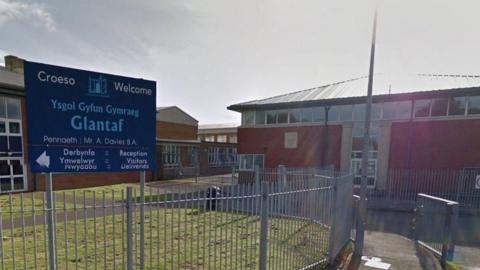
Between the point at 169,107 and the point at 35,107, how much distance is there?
99.5 ft

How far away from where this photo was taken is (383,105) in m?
19.5

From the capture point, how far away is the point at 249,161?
25.4 meters

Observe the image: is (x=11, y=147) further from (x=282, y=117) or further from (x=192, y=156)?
(x=282, y=117)

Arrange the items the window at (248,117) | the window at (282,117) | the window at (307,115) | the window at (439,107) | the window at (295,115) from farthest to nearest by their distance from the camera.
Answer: the window at (248,117) → the window at (282,117) → the window at (295,115) → the window at (307,115) → the window at (439,107)

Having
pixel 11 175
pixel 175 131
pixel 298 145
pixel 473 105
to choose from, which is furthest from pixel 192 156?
pixel 473 105

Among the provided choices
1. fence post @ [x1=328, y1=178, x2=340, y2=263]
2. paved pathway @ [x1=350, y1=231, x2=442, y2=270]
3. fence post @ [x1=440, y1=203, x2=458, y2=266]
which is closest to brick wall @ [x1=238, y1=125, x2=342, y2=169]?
paved pathway @ [x1=350, y1=231, x2=442, y2=270]

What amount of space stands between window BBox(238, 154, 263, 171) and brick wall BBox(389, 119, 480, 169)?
10203 mm

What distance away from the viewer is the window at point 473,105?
16938mm

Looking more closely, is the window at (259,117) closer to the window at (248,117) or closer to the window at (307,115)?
the window at (248,117)

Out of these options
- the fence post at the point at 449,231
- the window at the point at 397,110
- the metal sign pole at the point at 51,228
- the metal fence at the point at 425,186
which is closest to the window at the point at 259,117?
the window at the point at 397,110

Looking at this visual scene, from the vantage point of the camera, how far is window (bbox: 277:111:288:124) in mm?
23422

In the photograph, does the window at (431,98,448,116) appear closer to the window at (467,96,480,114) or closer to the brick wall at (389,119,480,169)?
the brick wall at (389,119,480,169)

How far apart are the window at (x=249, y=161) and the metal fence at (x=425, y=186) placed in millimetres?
9401

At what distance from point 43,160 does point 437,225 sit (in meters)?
8.02
